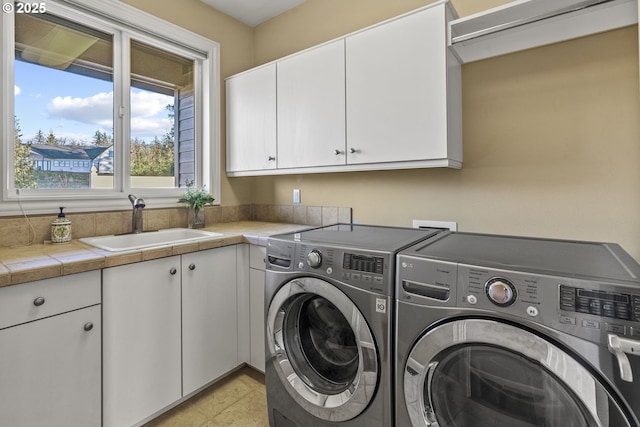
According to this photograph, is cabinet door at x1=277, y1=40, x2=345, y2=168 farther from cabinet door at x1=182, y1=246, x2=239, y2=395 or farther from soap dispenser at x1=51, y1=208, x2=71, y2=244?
soap dispenser at x1=51, y1=208, x2=71, y2=244

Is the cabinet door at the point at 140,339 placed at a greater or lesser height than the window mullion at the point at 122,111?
lesser

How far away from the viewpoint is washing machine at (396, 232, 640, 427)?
30.9 inches

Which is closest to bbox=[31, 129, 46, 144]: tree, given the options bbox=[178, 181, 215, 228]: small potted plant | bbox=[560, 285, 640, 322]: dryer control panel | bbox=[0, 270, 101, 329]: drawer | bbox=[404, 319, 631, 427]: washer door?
bbox=[178, 181, 215, 228]: small potted plant

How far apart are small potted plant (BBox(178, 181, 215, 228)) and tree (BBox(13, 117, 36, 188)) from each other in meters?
0.83

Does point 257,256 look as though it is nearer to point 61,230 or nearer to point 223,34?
point 61,230

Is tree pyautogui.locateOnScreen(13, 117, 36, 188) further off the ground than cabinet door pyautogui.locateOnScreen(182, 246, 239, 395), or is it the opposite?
tree pyautogui.locateOnScreen(13, 117, 36, 188)

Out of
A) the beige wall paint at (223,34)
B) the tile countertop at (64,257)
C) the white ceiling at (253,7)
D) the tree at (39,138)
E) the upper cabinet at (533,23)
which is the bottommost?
the tile countertop at (64,257)

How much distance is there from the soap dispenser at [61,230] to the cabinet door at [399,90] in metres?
Answer: 1.61

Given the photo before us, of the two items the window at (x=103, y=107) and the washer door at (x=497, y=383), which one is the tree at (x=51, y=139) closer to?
the window at (x=103, y=107)

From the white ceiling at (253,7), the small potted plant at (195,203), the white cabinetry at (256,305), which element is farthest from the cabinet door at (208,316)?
the white ceiling at (253,7)

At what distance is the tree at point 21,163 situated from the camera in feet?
5.59

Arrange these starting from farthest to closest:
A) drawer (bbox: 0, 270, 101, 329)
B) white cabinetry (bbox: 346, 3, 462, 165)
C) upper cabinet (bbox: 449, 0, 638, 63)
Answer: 1. white cabinetry (bbox: 346, 3, 462, 165)
2. upper cabinet (bbox: 449, 0, 638, 63)
3. drawer (bbox: 0, 270, 101, 329)

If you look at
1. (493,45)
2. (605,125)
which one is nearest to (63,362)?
(493,45)

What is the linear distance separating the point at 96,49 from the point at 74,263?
1490 millimetres
